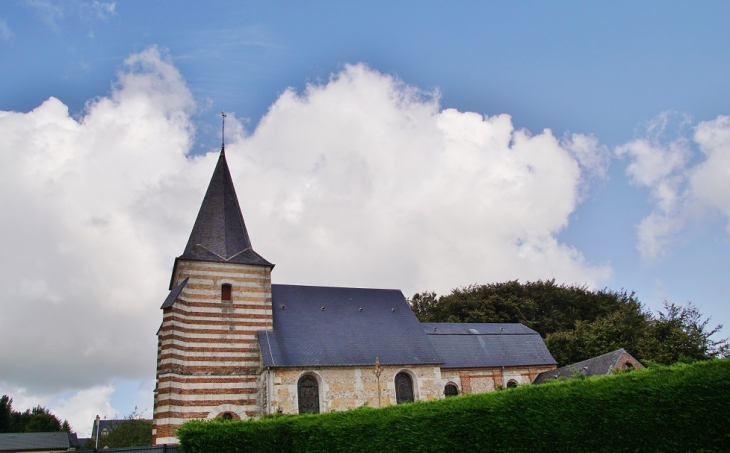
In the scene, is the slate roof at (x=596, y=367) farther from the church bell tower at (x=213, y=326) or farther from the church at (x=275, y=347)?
the church bell tower at (x=213, y=326)

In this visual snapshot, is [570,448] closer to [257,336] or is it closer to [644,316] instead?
[257,336]

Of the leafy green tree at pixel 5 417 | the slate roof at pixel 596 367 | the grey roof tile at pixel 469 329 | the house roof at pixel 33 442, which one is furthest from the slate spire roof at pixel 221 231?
the leafy green tree at pixel 5 417

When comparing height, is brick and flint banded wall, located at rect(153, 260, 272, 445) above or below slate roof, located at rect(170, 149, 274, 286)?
below

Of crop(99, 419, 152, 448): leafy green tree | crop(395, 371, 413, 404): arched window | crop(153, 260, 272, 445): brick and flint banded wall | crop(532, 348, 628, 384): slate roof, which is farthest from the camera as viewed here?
crop(99, 419, 152, 448): leafy green tree

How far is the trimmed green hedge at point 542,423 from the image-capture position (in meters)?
10.1

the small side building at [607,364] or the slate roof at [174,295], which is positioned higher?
the slate roof at [174,295]

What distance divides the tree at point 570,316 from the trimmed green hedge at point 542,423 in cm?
2309

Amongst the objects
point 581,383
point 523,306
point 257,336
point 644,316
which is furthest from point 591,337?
point 581,383

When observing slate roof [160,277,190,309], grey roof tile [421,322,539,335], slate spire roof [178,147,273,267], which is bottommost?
grey roof tile [421,322,539,335]

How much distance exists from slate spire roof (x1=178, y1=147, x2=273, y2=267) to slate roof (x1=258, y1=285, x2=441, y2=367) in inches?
132

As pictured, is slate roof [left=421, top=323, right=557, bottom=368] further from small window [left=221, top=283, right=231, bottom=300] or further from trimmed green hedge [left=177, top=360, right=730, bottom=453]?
trimmed green hedge [left=177, top=360, right=730, bottom=453]

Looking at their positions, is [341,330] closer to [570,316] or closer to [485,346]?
[485,346]

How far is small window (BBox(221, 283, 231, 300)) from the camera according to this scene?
1083 inches

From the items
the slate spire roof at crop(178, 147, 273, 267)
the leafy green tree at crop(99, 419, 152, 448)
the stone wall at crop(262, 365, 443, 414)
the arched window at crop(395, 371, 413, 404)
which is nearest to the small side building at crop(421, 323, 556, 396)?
the stone wall at crop(262, 365, 443, 414)
